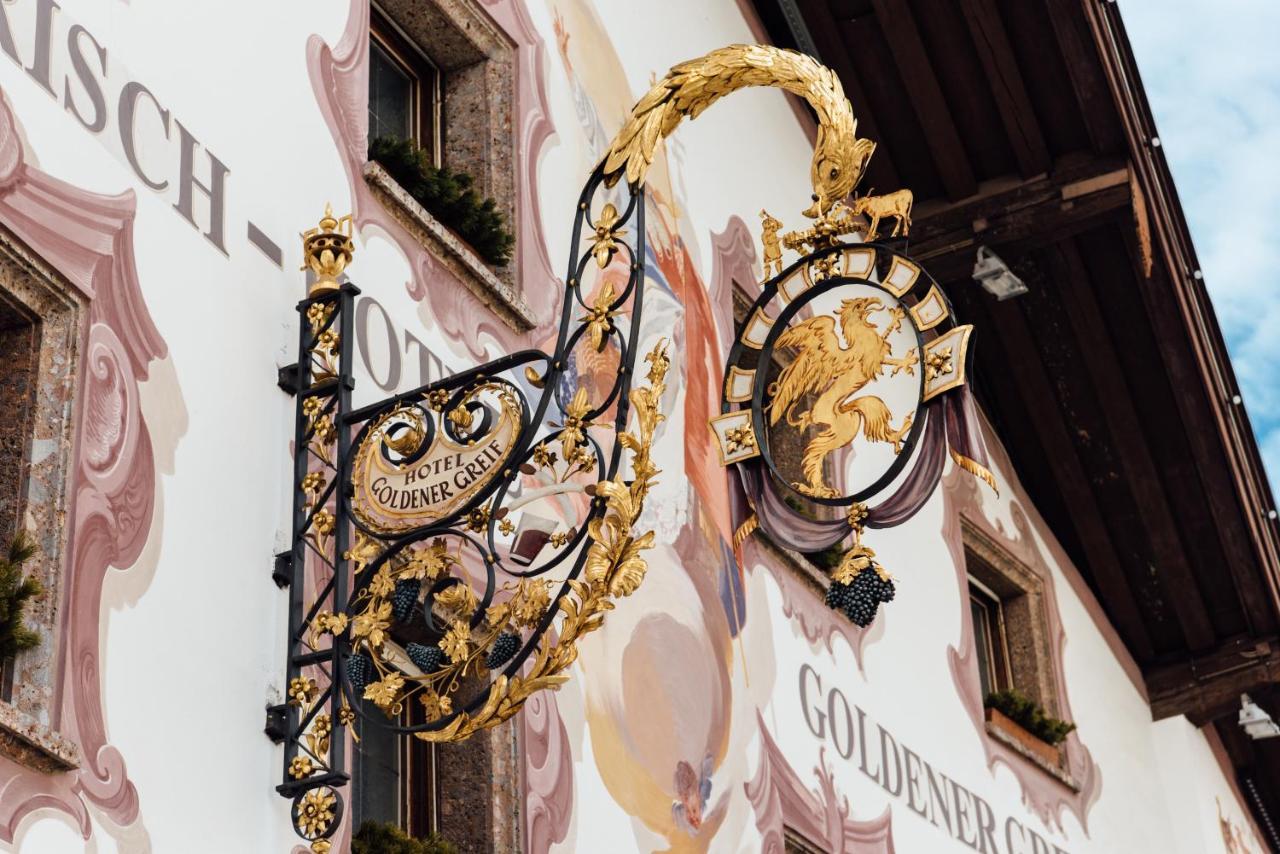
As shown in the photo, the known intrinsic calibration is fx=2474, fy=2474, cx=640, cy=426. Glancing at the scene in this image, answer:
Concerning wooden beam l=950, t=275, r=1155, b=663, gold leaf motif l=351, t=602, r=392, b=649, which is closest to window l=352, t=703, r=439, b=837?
gold leaf motif l=351, t=602, r=392, b=649

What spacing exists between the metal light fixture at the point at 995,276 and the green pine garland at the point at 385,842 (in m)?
5.85

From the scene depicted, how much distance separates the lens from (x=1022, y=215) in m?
11.2

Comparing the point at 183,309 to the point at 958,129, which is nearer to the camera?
the point at 183,309

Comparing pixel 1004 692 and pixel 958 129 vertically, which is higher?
pixel 958 129

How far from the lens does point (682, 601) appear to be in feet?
25.5

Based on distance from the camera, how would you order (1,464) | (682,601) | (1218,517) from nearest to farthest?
1. (1,464)
2. (682,601)
3. (1218,517)

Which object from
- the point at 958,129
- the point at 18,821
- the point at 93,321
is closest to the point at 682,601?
the point at 93,321

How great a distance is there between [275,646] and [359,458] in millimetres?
460

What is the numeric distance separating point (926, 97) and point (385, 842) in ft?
20.3

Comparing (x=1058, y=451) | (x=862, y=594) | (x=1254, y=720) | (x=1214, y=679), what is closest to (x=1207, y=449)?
(x=1058, y=451)

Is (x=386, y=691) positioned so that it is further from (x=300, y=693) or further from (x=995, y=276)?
(x=995, y=276)

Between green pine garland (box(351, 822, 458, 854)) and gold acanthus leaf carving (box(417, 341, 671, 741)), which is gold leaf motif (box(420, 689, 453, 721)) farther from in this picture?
green pine garland (box(351, 822, 458, 854))

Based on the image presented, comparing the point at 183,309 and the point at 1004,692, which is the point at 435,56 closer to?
the point at 183,309

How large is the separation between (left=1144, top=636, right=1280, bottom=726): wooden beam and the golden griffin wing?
7214 mm
